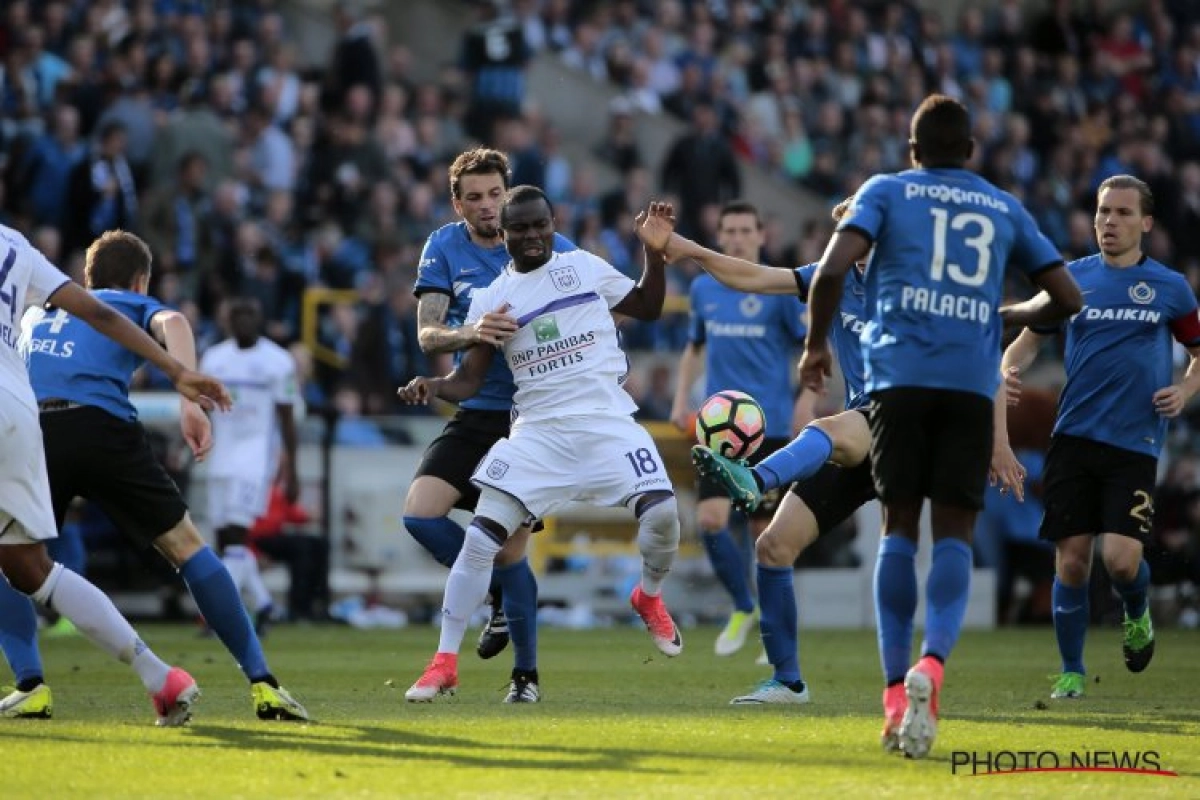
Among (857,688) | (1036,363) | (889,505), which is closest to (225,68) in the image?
(1036,363)

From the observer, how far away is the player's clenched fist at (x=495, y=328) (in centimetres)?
980

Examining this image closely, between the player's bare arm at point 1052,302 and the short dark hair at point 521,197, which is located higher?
the short dark hair at point 521,197

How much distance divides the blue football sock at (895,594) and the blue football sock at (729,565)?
655cm

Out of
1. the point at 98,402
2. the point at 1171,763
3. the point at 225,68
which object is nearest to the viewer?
the point at 1171,763

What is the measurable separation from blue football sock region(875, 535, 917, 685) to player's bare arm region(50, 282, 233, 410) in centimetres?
254

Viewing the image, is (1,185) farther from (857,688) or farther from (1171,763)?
(1171,763)

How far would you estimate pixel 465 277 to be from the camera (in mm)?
10836

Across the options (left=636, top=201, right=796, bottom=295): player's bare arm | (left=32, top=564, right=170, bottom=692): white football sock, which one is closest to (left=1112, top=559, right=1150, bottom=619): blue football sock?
(left=636, top=201, right=796, bottom=295): player's bare arm

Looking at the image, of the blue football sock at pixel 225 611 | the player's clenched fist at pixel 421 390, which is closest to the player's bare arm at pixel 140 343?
the blue football sock at pixel 225 611

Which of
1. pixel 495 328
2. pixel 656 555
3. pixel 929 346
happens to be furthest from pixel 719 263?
pixel 929 346

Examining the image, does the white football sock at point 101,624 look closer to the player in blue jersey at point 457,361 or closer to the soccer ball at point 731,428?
the player in blue jersey at point 457,361

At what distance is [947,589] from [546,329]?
9.05 feet

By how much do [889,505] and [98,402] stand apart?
360cm

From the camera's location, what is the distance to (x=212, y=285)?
20.1 meters
